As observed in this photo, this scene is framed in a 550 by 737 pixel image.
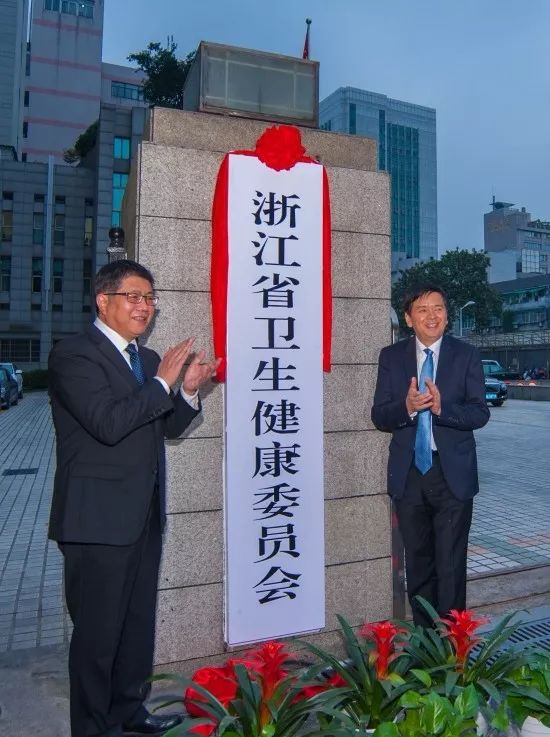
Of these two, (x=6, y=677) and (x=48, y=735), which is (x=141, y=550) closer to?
(x=48, y=735)

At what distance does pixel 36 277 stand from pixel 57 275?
5.11 feet

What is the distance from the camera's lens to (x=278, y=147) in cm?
351

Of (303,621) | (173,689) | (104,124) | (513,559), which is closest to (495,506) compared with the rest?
(513,559)

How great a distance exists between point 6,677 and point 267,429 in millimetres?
2045

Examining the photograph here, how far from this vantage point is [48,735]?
111 inches

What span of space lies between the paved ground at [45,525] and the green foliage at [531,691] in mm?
2882

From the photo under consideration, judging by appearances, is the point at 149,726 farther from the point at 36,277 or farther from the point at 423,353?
the point at 36,277

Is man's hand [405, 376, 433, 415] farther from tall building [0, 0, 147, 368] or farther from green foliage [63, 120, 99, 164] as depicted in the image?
green foliage [63, 120, 99, 164]

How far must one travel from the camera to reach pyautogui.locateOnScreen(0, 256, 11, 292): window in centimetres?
4419

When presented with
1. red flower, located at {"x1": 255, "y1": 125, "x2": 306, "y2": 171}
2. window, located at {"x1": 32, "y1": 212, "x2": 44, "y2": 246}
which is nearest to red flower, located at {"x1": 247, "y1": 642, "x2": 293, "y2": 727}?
red flower, located at {"x1": 255, "y1": 125, "x2": 306, "y2": 171}

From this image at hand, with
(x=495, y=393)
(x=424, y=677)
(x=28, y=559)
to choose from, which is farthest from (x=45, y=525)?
(x=495, y=393)

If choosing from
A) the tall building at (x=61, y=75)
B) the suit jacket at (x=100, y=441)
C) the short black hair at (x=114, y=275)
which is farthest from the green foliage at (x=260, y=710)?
the tall building at (x=61, y=75)

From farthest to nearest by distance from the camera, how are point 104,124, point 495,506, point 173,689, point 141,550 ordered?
point 104,124 < point 495,506 < point 173,689 < point 141,550

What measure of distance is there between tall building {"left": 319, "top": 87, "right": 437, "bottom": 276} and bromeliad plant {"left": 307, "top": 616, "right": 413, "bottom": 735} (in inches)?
4969
